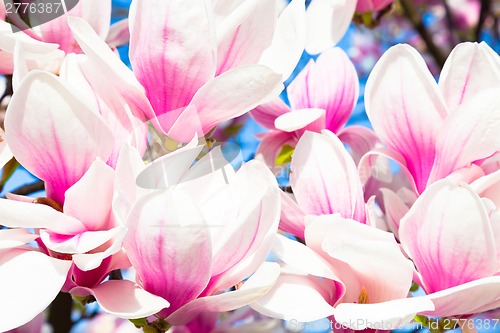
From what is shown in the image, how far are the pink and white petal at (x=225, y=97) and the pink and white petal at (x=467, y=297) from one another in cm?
17

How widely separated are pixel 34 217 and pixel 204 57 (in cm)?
15

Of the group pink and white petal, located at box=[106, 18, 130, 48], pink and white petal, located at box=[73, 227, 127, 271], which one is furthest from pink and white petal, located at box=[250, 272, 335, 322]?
pink and white petal, located at box=[106, 18, 130, 48]

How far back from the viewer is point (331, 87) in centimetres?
70

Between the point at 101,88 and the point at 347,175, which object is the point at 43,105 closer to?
the point at 101,88

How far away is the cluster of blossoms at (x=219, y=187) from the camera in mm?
418

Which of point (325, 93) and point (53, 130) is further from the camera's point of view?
point (325, 93)

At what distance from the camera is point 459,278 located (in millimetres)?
474

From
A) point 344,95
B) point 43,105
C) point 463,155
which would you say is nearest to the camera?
point 43,105

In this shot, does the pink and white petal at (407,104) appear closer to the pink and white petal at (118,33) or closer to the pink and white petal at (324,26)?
the pink and white petal at (324,26)

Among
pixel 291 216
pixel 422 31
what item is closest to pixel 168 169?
pixel 291 216

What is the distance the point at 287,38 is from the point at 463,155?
0.16 meters

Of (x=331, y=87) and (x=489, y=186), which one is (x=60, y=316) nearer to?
(x=331, y=87)

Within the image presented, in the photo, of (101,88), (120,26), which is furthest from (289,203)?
(120,26)

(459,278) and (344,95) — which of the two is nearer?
(459,278)
